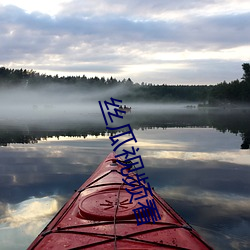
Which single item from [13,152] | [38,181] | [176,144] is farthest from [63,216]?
[176,144]

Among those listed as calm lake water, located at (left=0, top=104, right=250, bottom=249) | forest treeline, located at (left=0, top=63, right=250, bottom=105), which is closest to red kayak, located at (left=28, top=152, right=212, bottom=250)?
calm lake water, located at (left=0, top=104, right=250, bottom=249)

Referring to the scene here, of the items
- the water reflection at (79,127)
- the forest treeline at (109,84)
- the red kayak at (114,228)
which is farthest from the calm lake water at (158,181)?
the forest treeline at (109,84)

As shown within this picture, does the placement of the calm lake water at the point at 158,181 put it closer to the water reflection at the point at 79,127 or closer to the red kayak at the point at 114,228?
the red kayak at the point at 114,228

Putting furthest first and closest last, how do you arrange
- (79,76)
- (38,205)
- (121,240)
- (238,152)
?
(79,76) → (238,152) → (38,205) → (121,240)

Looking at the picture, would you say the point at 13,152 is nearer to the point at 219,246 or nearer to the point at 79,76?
the point at 219,246

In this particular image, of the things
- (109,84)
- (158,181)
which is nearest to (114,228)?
→ (158,181)

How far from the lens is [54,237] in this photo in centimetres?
525

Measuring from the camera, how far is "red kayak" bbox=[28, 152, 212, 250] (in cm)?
483

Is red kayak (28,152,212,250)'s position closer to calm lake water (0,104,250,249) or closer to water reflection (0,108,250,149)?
calm lake water (0,104,250,249)

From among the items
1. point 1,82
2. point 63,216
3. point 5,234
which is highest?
point 1,82

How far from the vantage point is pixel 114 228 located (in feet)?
16.7

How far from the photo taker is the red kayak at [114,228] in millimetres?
4828

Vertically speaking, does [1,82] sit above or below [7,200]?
above

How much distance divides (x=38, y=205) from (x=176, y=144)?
13901 mm
